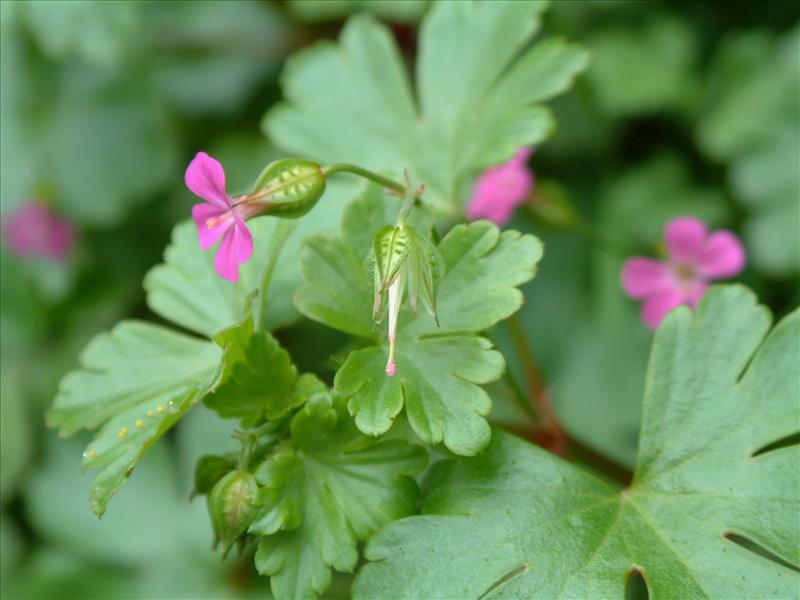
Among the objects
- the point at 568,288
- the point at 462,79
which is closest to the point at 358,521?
the point at 462,79

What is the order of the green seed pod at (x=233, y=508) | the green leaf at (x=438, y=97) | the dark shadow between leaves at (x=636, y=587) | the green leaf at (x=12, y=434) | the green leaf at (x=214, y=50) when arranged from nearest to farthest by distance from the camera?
the green seed pod at (x=233, y=508) → the green leaf at (x=438, y=97) → the dark shadow between leaves at (x=636, y=587) → the green leaf at (x=12, y=434) → the green leaf at (x=214, y=50)

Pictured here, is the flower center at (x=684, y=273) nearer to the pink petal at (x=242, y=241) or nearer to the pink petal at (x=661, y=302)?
the pink petal at (x=661, y=302)

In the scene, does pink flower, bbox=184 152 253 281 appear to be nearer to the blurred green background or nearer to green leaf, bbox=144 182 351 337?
green leaf, bbox=144 182 351 337

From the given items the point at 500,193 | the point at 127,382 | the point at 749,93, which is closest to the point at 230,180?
the point at 500,193

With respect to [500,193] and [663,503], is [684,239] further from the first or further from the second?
[663,503]

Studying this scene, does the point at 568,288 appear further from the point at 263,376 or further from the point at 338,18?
the point at 263,376

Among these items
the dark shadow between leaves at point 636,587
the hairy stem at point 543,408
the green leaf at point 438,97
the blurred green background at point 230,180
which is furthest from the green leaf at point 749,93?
the dark shadow between leaves at point 636,587

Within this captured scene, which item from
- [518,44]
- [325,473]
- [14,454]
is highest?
[518,44]
